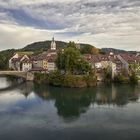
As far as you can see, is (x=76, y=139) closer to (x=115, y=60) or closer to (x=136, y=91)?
(x=136, y=91)

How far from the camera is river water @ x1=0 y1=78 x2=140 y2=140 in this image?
67.1 ft

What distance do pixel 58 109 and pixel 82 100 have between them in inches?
207

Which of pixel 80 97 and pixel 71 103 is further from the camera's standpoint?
pixel 80 97

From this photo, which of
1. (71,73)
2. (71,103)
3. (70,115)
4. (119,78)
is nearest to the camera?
(70,115)

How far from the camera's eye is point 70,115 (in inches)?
1037

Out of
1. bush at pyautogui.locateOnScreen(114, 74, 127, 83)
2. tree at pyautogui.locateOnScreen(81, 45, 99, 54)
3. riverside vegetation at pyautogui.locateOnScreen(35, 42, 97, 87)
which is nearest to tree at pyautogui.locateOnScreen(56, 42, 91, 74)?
riverside vegetation at pyautogui.locateOnScreen(35, 42, 97, 87)

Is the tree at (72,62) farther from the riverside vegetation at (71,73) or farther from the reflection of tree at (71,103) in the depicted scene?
the reflection of tree at (71,103)

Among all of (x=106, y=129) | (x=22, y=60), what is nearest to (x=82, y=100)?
(x=106, y=129)

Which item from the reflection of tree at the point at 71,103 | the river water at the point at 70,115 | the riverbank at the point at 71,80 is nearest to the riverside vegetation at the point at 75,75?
the riverbank at the point at 71,80

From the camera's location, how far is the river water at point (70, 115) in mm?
20438

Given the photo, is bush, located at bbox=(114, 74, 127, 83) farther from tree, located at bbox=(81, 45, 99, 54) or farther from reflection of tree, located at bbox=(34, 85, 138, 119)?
tree, located at bbox=(81, 45, 99, 54)

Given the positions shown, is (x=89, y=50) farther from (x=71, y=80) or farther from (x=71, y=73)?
(x=71, y=80)

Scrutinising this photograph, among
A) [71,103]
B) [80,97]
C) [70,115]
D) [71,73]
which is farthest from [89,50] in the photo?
[70,115]

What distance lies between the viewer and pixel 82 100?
33.7 metres
